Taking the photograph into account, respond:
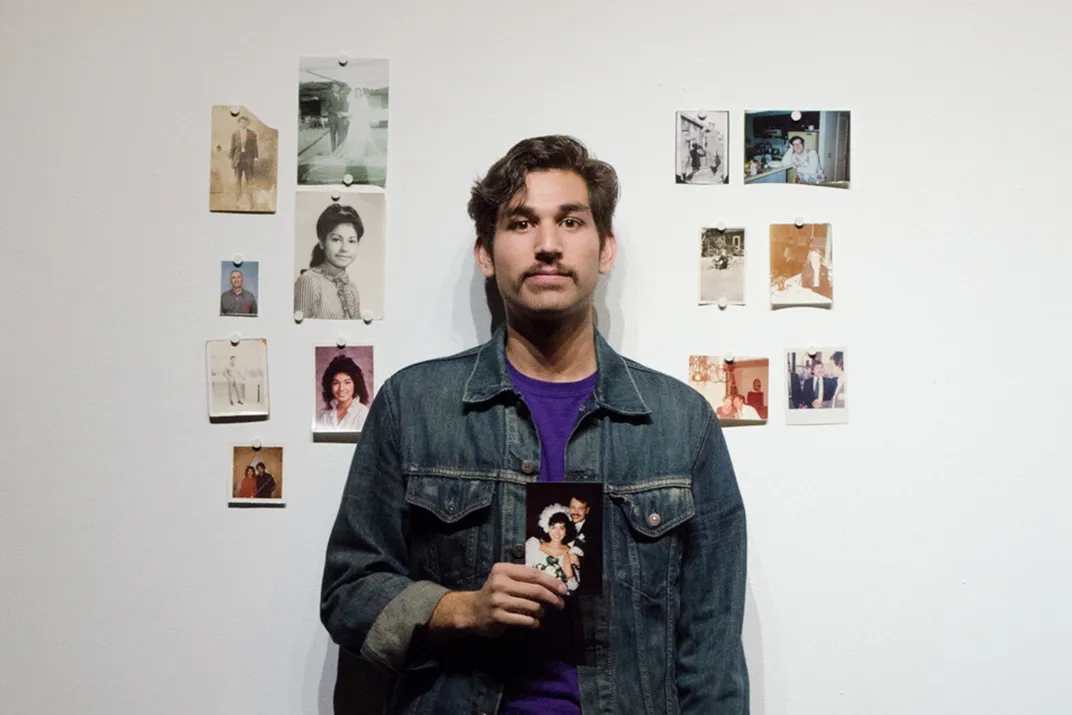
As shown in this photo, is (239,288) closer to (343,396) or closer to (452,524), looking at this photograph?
(343,396)

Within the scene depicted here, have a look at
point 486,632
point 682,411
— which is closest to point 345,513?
point 486,632

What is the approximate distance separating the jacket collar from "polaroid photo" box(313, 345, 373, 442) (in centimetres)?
25

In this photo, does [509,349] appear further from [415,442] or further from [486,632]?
[486,632]

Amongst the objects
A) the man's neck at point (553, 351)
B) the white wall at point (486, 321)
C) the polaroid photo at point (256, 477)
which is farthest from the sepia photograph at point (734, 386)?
the polaroid photo at point (256, 477)

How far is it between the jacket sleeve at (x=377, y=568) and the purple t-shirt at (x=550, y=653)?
144mm

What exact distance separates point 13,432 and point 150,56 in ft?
2.21

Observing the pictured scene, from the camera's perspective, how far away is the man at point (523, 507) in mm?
1212

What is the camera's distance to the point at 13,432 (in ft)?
4.91

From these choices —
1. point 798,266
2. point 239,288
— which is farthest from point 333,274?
point 798,266

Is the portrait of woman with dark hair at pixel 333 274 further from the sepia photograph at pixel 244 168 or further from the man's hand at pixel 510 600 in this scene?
the man's hand at pixel 510 600

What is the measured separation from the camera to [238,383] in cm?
149

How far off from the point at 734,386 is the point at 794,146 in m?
0.42

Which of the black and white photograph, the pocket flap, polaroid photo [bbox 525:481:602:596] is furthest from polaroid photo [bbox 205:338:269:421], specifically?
polaroid photo [bbox 525:481:602:596]

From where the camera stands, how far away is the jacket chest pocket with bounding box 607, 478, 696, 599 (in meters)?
1.25
